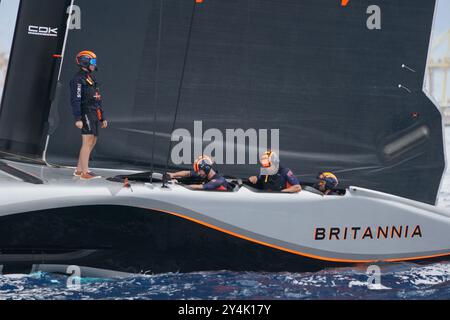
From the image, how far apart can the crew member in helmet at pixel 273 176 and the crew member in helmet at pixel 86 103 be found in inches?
49.6

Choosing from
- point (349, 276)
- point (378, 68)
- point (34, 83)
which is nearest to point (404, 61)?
point (378, 68)

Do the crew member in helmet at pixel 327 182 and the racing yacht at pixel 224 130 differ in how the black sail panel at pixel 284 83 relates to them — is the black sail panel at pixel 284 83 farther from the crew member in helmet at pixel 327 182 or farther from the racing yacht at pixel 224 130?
the crew member in helmet at pixel 327 182

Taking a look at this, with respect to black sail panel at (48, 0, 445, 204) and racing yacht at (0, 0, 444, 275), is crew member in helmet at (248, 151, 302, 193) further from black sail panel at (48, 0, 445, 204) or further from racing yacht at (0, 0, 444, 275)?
black sail panel at (48, 0, 445, 204)

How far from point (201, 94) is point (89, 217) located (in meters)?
1.72

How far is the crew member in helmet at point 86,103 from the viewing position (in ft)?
20.1

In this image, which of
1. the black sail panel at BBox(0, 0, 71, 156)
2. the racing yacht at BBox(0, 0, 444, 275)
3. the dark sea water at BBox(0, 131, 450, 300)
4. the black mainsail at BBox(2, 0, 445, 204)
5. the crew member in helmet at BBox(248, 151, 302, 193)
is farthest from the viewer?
the black mainsail at BBox(2, 0, 445, 204)

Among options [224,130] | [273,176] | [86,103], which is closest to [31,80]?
[86,103]

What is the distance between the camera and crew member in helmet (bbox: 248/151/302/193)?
253 inches

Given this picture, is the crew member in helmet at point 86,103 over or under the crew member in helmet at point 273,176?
over

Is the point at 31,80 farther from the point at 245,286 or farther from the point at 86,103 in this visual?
the point at 245,286

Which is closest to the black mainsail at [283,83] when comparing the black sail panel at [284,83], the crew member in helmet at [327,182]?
the black sail panel at [284,83]

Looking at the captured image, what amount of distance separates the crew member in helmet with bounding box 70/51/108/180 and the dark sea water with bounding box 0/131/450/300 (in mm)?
909

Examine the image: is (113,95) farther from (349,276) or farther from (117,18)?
(349,276)

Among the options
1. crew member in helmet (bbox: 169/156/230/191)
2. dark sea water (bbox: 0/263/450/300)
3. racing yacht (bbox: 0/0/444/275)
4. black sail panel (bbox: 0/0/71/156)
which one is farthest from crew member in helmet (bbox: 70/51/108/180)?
dark sea water (bbox: 0/263/450/300)
